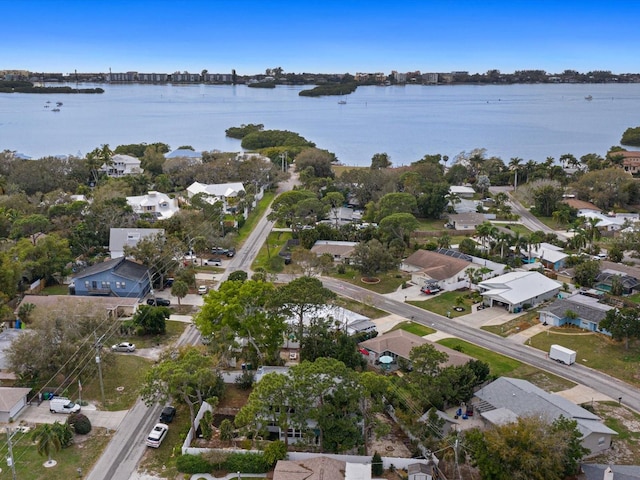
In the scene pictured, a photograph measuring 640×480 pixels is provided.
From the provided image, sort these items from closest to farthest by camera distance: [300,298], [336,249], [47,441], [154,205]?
[47,441]
[300,298]
[336,249]
[154,205]

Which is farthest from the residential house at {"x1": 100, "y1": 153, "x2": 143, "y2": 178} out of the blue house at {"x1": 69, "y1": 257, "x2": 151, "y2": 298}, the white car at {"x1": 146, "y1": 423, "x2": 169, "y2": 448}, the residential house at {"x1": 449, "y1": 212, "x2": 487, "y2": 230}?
the white car at {"x1": 146, "y1": 423, "x2": 169, "y2": 448}

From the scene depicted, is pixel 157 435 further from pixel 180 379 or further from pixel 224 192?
pixel 224 192

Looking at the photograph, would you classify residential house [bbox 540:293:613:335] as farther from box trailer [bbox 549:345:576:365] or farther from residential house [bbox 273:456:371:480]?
residential house [bbox 273:456:371:480]

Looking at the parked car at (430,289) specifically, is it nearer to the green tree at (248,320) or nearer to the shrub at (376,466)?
the green tree at (248,320)

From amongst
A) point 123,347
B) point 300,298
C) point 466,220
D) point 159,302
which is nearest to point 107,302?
point 159,302

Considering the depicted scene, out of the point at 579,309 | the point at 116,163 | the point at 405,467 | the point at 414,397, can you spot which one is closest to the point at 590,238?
the point at 579,309
